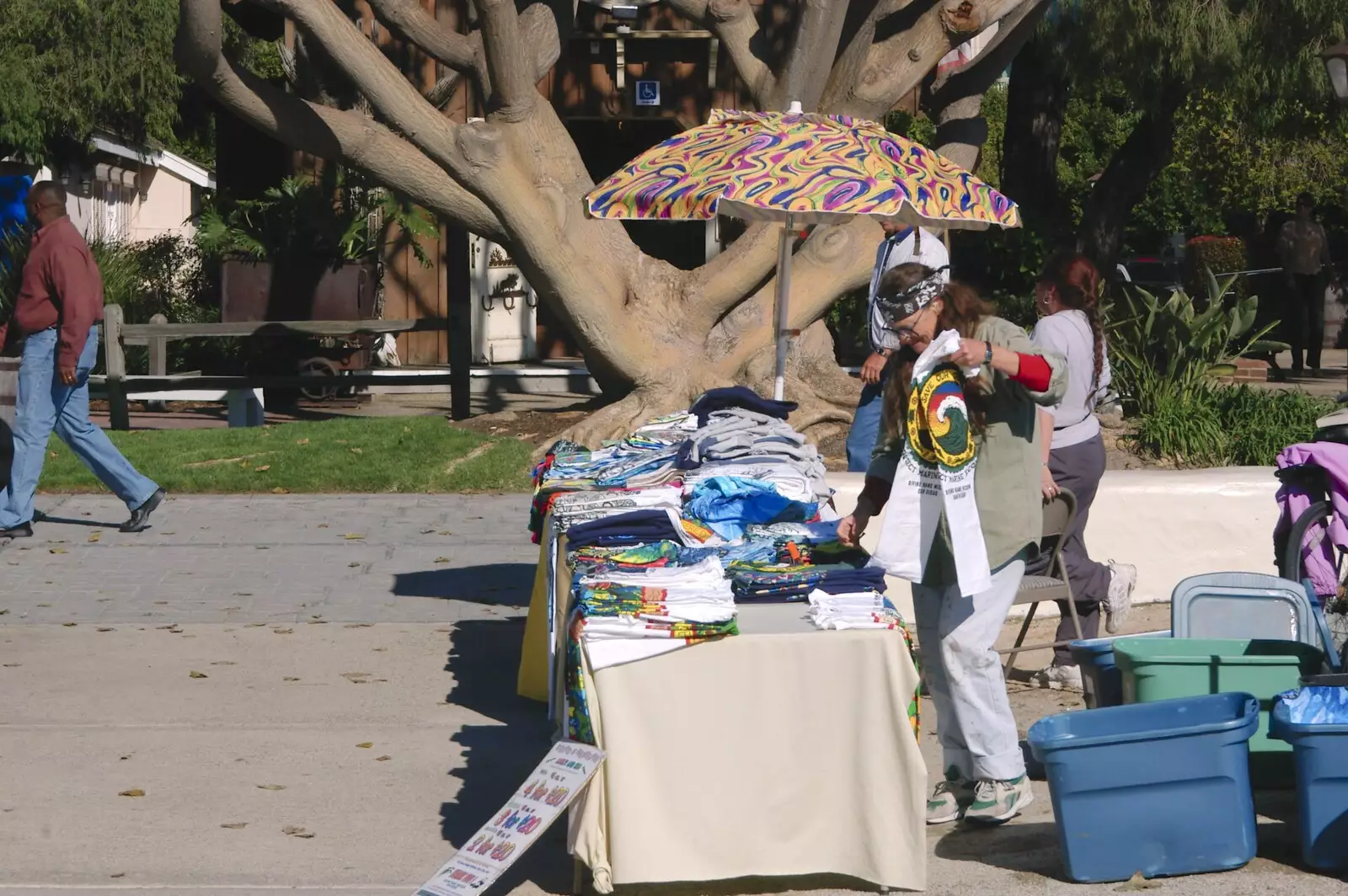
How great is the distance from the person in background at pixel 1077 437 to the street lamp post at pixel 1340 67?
11.6 feet

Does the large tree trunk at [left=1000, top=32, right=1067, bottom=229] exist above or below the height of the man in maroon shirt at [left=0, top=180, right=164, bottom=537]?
above

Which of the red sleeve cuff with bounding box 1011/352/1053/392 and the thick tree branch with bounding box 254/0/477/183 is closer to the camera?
the red sleeve cuff with bounding box 1011/352/1053/392

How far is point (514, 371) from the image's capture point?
17.9 m

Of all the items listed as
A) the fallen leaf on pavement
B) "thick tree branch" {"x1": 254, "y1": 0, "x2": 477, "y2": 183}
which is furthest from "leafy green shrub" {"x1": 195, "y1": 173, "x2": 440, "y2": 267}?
the fallen leaf on pavement

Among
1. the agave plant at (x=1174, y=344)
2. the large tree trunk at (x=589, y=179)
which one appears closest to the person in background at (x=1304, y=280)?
the agave plant at (x=1174, y=344)

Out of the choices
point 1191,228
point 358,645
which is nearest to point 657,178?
point 358,645

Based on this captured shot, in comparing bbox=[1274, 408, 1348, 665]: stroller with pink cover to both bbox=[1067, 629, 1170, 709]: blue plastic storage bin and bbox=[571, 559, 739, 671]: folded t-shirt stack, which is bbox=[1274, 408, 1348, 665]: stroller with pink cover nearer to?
bbox=[1067, 629, 1170, 709]: blue plastic storage bin

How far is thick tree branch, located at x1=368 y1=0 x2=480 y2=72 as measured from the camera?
12.2 m

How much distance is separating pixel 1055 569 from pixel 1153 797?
2.34 m

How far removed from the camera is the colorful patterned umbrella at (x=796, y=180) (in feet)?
21.9

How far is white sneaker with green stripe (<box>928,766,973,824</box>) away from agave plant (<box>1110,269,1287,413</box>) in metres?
7.47

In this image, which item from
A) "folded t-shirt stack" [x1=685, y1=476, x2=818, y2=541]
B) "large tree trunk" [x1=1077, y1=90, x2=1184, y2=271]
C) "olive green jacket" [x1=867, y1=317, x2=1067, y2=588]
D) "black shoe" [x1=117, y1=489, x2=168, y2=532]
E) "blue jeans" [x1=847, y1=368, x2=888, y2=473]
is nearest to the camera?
"olive green jacket" [x1=867, y1=317, x2=1067, y2=588]

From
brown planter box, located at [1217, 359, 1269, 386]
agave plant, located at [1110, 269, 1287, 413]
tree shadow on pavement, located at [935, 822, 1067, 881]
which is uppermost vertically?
agave plant, located at [1110, 269, 1287, 413]

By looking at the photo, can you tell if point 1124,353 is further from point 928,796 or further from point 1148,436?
point 928,796
